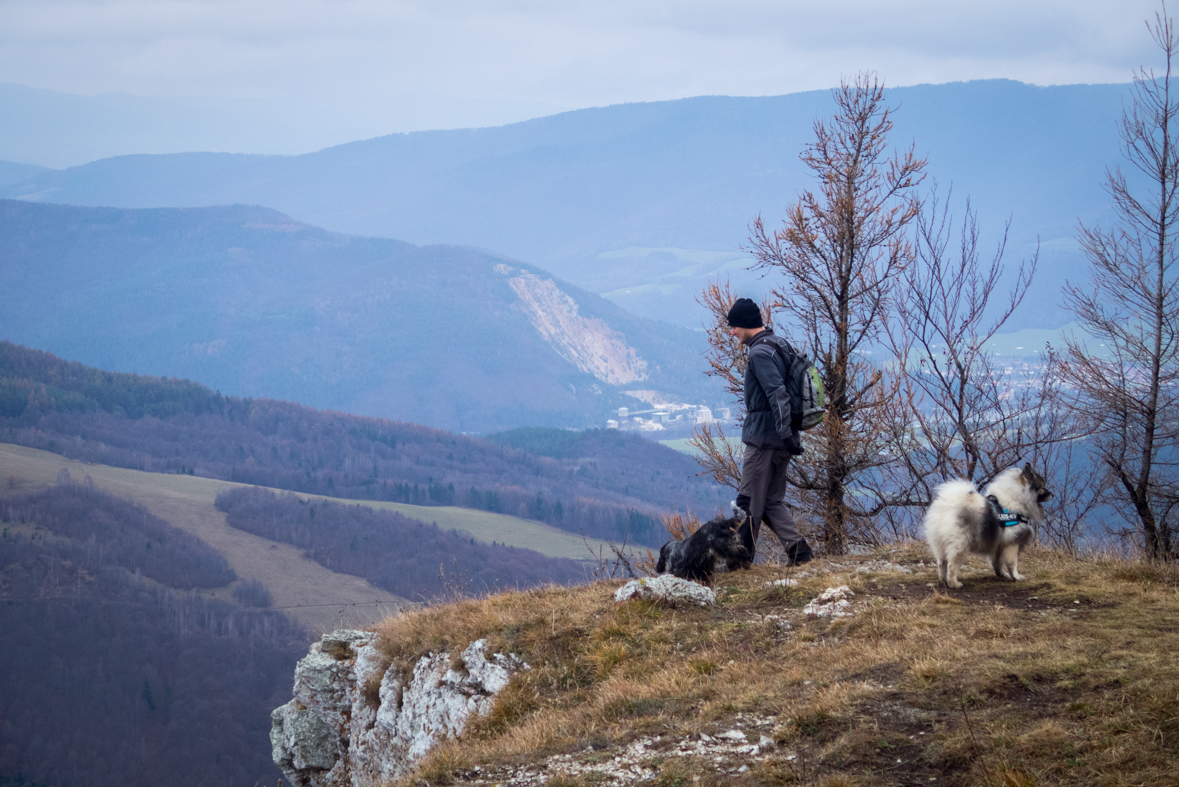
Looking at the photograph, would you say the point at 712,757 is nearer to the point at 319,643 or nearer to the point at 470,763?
the point at 470,763

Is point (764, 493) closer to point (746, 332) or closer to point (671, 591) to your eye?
point (671, 591)

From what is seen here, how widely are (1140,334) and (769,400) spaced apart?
44.0 ft

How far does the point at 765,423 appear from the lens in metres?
8.63

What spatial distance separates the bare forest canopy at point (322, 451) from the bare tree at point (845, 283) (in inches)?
3810

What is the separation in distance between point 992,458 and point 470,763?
1303 cm

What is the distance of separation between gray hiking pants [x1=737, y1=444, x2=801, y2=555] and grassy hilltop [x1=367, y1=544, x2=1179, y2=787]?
47 cm

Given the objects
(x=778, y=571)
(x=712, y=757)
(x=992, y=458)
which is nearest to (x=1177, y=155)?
(x=992, y=458)

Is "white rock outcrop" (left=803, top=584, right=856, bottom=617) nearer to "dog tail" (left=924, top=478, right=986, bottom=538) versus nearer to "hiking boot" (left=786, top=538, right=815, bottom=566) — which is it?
"dog tail" (left=924, top=478, right=986, bottom=538)

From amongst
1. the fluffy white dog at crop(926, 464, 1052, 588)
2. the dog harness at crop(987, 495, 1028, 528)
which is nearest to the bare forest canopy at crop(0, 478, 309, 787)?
the fluffy white dog at crop(926, 464, 1052, 588)

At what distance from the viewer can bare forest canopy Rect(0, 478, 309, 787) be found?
64.6 m

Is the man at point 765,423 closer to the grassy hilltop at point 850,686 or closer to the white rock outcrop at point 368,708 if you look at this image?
the grassy hilltop at point 850,686

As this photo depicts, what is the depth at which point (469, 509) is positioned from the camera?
401 feet

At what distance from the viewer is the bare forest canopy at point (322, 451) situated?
12462 cm

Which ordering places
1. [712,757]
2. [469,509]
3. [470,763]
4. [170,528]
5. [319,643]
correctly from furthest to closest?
[469,509], [170,528], [319,643], [470,763], [712,757]
